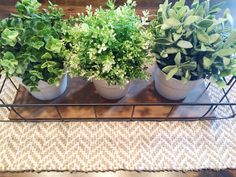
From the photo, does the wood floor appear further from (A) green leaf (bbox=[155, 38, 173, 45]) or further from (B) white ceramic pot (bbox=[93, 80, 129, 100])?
(A) green leaf (bbox=[155, 38, 173, 45])

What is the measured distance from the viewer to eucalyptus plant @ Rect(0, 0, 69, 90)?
0.57m

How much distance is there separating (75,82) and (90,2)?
593mm

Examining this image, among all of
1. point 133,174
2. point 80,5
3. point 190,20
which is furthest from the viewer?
point 80,5

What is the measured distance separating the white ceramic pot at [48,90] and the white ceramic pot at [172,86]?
0.94 feet

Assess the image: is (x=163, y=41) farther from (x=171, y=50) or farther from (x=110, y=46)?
(x=110, y=46)

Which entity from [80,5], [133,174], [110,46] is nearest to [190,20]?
[110,46]

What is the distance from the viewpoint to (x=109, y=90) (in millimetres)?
675

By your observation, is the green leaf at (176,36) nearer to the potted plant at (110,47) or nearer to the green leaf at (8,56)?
the potted plant at (110,47)

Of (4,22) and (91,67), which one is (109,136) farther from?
(4,22)

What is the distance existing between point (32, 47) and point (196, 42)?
1.33ft

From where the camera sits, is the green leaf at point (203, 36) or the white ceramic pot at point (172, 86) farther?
the white ceramic pot at point (172, 86)

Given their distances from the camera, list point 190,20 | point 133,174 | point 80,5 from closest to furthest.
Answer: point 190,20, point 133,174, point 80,5

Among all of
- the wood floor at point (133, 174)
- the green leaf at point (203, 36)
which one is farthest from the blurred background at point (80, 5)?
the wood floor at point (133, 174)

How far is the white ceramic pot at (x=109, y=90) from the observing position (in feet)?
2.14
